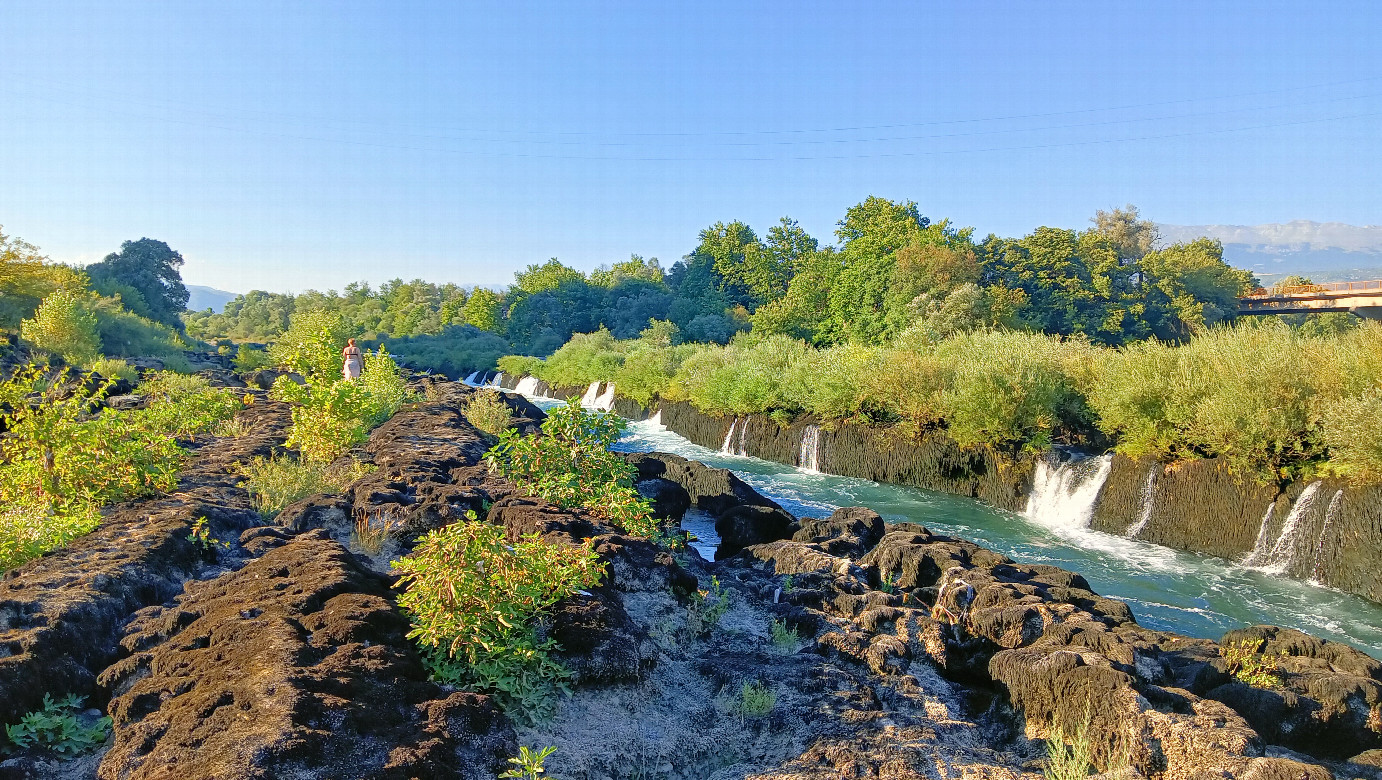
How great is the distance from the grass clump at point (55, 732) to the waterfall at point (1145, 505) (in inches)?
644

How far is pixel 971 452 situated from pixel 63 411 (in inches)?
698

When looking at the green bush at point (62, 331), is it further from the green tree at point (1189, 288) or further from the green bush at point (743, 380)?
the green tree at point (1189, 288)

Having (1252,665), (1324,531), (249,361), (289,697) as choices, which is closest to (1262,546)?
(1324,531)

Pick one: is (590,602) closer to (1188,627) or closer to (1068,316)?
(1188,627)

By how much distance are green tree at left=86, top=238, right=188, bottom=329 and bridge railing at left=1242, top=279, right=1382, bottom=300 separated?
7390cm

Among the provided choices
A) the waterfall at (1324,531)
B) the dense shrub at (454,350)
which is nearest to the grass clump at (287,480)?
the waterfall at (1324,531)

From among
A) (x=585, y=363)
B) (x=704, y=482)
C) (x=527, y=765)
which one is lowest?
(x=527, y=765)

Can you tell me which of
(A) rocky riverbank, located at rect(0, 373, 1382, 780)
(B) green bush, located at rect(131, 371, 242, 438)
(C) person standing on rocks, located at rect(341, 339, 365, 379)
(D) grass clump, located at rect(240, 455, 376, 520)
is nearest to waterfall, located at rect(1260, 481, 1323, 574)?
(A) rocky riverbank, located at rect(0, 373, 1382, 780)

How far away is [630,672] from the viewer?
6.23 m

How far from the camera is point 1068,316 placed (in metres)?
40.8

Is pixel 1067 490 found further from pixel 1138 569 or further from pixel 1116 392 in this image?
pixel 1138 569

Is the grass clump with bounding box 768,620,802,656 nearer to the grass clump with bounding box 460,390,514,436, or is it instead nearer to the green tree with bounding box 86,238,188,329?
the grass clump with bounding box 460,390,514,436

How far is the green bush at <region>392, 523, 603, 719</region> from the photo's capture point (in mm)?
5629

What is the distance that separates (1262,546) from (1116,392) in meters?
4.24
